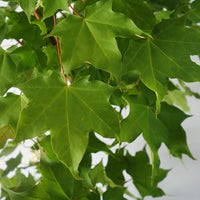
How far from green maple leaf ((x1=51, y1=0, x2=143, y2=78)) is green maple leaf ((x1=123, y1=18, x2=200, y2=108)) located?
0.04m

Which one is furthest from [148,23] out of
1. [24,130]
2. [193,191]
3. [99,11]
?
[193,191]

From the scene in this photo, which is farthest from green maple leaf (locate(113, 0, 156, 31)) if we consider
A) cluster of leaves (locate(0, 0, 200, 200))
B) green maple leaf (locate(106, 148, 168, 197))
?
green maple leaf (locate(106, 148, 168, 197))

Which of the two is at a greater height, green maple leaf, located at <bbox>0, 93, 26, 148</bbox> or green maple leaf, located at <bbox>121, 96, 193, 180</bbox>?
green maple leaf, located at <bbox>0, 93, 26, 148</bbox>

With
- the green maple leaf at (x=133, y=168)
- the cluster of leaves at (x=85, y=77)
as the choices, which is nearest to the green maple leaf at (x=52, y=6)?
the cluster of leaves at (x=85, y=77)

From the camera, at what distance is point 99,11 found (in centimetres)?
31

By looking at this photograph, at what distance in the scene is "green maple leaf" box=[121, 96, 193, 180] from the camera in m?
0.40

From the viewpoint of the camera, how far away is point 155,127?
1.40ft

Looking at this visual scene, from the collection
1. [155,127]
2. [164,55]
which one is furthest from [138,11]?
[155,127]

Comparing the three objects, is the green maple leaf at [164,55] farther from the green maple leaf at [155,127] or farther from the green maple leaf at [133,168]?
the green maple leaf at [133,168]

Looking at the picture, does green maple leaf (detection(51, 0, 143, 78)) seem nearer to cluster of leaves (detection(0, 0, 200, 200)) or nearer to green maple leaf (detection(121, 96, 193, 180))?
cluster of leaves (detection(0, 0, 200, 200))

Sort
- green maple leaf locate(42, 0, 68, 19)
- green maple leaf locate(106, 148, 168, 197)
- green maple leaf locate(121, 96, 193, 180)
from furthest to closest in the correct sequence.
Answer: green maple leaf locate(106, 148, 168, 197) → green maple leaf locate(121, 96, 193, 180) → green maple leaf locate(42, 0, 68, 19)

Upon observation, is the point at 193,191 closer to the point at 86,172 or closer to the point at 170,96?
the point at 170,96

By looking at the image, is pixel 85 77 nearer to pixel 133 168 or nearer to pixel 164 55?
pixel 164 55

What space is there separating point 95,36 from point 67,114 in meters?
0.09
